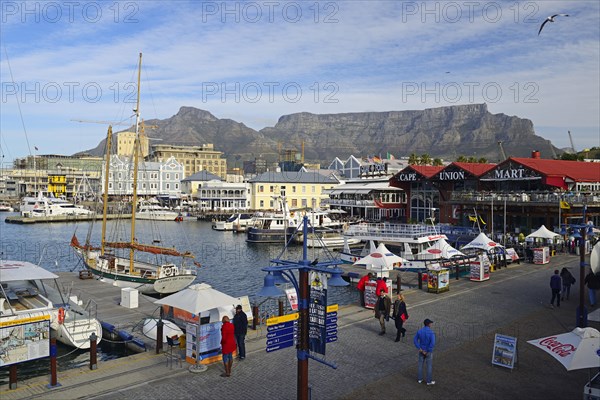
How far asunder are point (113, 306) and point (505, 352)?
56.0 feet

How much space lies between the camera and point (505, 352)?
1403cm

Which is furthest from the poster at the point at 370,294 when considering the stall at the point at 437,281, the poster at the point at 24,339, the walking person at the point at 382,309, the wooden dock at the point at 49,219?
the wooden dock at the point at 49,219

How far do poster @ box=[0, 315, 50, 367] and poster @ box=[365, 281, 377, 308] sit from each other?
11984 mm

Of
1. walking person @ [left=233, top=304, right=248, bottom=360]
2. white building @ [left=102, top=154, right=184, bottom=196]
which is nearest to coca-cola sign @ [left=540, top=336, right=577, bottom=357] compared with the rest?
walking person @ [left=233, top=304, right=248, bottom=360]

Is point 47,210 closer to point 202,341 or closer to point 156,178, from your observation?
point 156,178

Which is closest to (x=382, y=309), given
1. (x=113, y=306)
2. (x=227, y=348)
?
(x=227, y=348)

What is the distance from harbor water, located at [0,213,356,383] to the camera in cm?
1875

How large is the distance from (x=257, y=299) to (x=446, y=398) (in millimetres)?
19025

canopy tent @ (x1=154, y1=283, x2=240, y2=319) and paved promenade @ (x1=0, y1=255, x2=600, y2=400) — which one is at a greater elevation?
canopy tent @ (x1=154, y1=283, x2=240, y2=319)

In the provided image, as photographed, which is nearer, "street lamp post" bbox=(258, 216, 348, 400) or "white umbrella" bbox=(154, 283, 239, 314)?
"street lamp post" bbox=(258, 216, 348, 400)

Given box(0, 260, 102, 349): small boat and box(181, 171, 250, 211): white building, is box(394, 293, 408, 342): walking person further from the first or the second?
box(181, 171, 250, 211): white building

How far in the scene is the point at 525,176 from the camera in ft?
164

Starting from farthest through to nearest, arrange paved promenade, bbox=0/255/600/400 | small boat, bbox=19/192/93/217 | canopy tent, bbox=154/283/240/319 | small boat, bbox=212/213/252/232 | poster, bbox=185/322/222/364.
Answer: small boat, bbox=19/192/93/217, small boat, bbox=212/213/252/232, canopy tent, bbox=154/283/240/319, poster, bbox=185/322/222/364, paved promenade, bbox=0/255/600/400

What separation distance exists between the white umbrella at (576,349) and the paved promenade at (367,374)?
164cm
